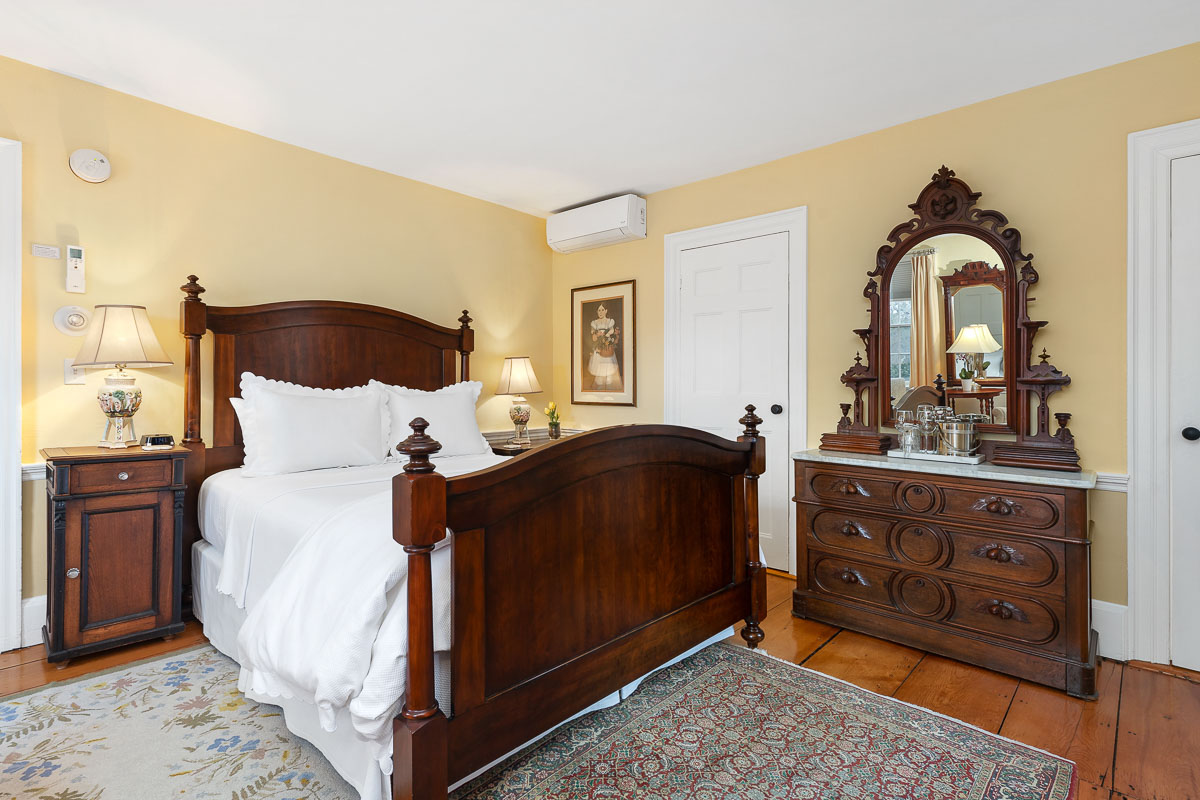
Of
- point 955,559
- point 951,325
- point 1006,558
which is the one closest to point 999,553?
point 1006,558

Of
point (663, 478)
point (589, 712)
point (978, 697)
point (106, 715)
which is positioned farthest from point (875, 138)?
point (106, 715)

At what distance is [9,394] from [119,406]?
407 mm

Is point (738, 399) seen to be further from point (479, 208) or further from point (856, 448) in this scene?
point (479, 208)

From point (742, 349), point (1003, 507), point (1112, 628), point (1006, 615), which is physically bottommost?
point (1112, 628)

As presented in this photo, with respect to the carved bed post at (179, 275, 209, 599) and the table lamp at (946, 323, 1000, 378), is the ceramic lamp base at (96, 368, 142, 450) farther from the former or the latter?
the table lamp at (946, 323, 1000, 378)

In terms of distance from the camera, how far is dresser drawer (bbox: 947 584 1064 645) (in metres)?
2.29

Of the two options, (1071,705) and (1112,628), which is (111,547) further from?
(1112,628)

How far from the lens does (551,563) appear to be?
1.74 m

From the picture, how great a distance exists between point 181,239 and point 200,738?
2.32 metres

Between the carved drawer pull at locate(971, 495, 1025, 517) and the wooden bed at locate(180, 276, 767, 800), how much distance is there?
0.88 metres

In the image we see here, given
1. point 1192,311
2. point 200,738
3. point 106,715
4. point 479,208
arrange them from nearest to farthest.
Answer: point 200,738 < point 106,715 < point 1192,311 < point 479,208

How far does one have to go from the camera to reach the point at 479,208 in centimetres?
432

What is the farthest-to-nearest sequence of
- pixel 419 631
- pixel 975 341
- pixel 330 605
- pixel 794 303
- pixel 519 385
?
1. pixel 519 385
2. pixel 794 303
3. pixel 975 341
4. pixel 330 605
5. pixel 419 631

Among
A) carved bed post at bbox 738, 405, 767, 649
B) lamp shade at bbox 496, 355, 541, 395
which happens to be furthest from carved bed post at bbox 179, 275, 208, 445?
carved bed post at bbox 738, 405, 767, 649
